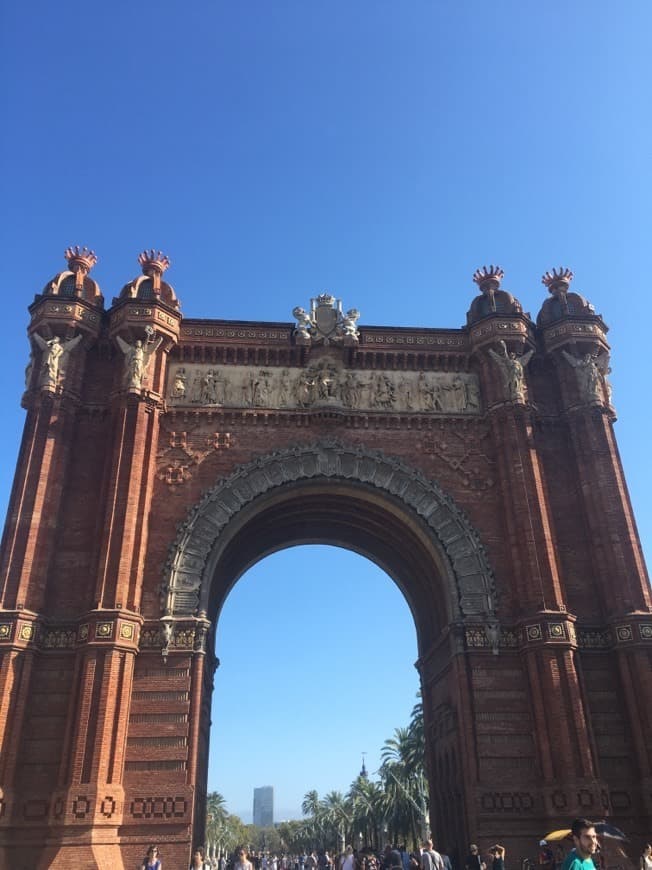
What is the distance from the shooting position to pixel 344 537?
24.9 metres

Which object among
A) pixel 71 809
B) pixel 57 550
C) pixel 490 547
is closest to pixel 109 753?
pixel 71 809

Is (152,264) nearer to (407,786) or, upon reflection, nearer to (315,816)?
(407,786)

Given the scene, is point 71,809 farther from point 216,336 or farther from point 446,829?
point 216,336

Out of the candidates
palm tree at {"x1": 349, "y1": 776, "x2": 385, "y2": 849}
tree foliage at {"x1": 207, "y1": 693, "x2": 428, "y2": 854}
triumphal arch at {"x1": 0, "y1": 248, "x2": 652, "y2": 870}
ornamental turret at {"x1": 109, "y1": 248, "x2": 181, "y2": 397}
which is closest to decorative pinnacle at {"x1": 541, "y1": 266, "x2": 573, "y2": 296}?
triumphal arch at {"x1": 0, "y1": 248, "x2": 652, "y2": 870}

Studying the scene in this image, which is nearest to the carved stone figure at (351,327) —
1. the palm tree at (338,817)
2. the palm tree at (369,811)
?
the palm tree at (369,811)

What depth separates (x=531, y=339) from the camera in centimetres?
2347

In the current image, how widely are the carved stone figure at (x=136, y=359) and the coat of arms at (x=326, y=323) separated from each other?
14.6 ft

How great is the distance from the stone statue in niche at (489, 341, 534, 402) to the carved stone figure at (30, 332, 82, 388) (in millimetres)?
12679

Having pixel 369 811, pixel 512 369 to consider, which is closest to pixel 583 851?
pixel 512 369

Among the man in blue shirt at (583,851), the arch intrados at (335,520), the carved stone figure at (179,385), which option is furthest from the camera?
the carved stone figure at (179,385)

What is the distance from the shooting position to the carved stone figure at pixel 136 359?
70.0ft

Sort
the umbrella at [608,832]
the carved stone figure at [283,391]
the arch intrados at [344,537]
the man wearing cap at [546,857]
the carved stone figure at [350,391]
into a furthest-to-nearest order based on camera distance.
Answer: the carved stone figure at [350,391] < the carved stone figure at [283,391] < the arch intrados at [344,537] < the man wearing cap at [546,857] < the umbrella at [608,832]

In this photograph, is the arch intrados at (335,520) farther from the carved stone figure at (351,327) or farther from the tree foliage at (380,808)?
the tree foliage at (380,808)

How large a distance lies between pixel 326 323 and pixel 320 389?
2.35 meters
